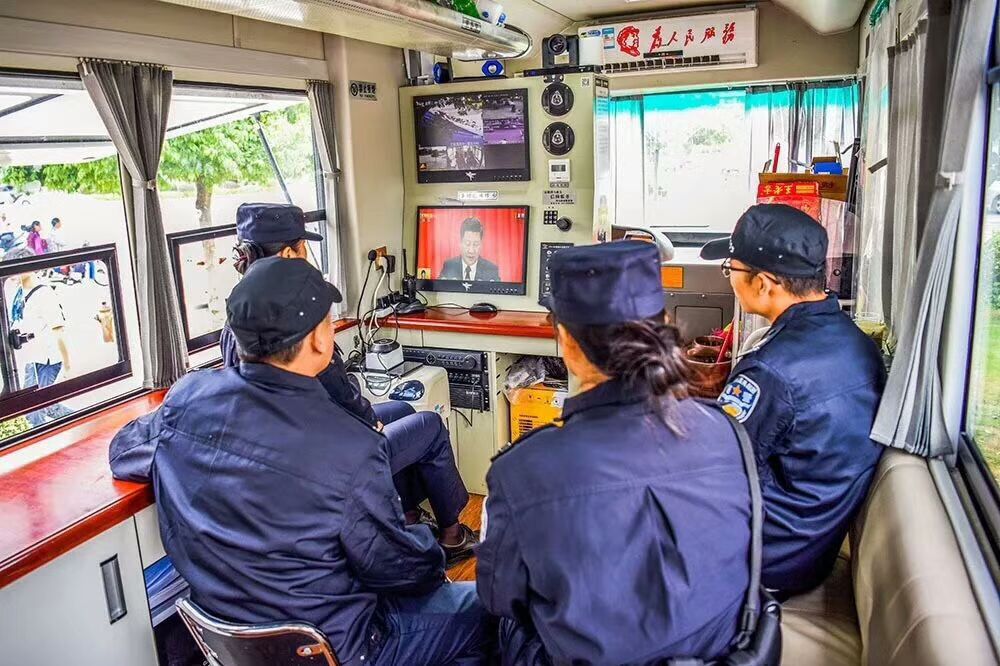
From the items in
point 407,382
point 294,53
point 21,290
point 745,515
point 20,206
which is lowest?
point 407,382

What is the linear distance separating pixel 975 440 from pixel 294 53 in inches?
124

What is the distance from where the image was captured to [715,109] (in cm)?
658

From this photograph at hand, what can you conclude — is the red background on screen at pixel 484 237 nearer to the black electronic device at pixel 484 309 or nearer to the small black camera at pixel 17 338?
the black electronic device at pixel 484 309

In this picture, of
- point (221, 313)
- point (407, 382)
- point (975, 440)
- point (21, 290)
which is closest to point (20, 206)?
point (21, 290)

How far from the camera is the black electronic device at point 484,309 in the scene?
3.93 metres

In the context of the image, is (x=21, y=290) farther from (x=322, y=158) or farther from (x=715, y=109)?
(x=715, y=109)

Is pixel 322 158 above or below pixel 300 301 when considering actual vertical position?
above

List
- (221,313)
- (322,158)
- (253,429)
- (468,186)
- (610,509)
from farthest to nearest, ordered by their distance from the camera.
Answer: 1. (468,186)
2. (322,158)
3. (221,313)
4. (253,429)
5. (610,509)

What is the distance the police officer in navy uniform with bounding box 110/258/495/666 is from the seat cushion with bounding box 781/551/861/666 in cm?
82

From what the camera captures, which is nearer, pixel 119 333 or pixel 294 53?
pixel 119 333

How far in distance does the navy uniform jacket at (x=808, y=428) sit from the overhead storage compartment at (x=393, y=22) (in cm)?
187

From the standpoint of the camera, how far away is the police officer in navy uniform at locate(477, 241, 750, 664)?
1239mm

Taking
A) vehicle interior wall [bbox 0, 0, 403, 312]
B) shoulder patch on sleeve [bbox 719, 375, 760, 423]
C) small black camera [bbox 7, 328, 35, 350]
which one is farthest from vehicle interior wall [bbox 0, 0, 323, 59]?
shoulder patch on sleeve [bbox 719, 375, 760, 423]

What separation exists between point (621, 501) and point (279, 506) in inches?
30.8
